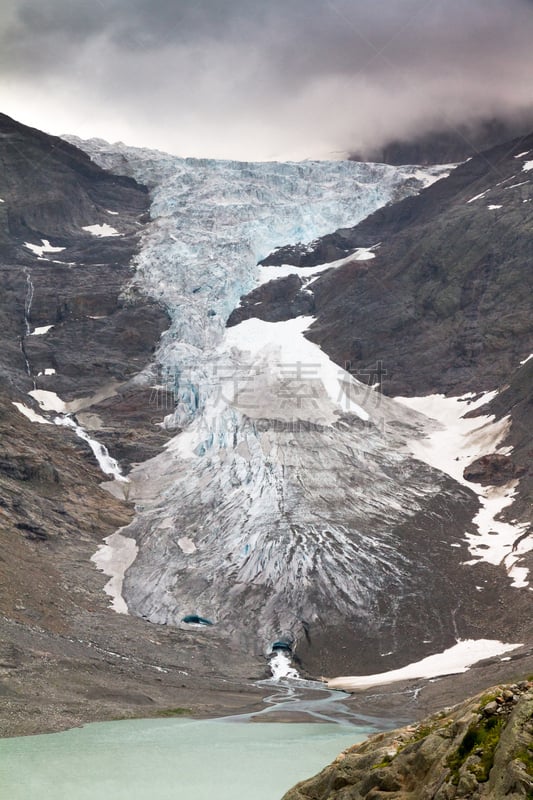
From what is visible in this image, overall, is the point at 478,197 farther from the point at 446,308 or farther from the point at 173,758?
the point at 173,758

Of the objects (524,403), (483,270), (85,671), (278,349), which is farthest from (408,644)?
(483,270)

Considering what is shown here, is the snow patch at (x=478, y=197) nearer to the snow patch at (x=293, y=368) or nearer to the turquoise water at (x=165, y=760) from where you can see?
the snow patch at (x=293, y=368)

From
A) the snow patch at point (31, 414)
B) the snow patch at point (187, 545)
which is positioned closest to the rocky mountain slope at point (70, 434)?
the snow patch at point (31, 414)

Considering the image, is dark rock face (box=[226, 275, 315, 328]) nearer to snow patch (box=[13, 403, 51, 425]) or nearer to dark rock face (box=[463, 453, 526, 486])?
snow patch (box=[13, 403, 51, 425])

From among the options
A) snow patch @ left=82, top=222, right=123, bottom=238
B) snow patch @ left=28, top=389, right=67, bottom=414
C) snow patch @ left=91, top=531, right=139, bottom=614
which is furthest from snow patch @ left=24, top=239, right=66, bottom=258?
snow patch @ left=91, top=531, right=139, bottom=614

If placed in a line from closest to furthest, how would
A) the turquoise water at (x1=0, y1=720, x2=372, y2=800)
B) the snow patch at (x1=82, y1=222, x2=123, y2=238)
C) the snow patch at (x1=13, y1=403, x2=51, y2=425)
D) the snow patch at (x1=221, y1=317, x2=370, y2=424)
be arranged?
the turquoise water at (x1=0, y1=720, x2=372, y2=800) < the snow patch at (x1=13, y1=403, x2=51, y2=425) < the snow patch at (x1=221, y1=317, x2=370, y2=424) < the snow patch at (x1=82, y1=222, x2=123, y2=238)
